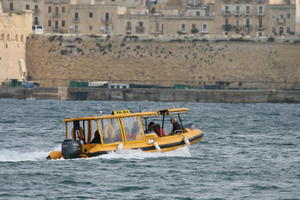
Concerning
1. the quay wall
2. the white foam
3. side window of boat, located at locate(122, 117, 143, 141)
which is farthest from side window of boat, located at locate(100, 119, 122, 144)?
the quay wall

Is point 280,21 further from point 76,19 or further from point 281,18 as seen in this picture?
point 76,19

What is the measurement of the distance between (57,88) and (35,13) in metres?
A: 23.4

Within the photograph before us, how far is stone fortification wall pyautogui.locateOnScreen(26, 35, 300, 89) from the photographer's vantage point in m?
90.9

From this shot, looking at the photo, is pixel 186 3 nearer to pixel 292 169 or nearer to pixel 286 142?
pixel 286 142

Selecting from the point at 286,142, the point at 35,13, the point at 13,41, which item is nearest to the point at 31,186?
the point at 286,142

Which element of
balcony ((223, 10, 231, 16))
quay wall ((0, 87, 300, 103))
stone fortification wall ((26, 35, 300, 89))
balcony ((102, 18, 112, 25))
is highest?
balcony ((223, 10, 231, 16))

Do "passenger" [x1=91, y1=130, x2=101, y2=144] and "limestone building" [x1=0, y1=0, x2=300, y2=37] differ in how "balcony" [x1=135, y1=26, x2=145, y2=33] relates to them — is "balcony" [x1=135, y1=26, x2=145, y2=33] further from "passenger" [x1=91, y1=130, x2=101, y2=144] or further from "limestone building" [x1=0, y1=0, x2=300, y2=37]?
"passenger" [x1=91, y1=130, x2=101, y2=144]

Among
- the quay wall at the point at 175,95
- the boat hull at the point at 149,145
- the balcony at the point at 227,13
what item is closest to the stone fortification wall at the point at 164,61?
the quay wall at the point at 175,95

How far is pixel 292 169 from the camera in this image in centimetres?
3534

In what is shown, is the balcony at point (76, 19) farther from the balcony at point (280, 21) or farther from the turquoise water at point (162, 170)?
the turquoise water at point (162, 170)

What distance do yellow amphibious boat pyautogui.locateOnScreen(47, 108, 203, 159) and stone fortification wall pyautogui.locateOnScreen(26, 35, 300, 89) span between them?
53433mm

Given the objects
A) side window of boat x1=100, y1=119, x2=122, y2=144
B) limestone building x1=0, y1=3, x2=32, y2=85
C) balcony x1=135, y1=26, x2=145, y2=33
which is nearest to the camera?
side window of boat x1=100, y1=119, x2=122, y2=144

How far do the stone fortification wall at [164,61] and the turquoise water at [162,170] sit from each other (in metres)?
40.1

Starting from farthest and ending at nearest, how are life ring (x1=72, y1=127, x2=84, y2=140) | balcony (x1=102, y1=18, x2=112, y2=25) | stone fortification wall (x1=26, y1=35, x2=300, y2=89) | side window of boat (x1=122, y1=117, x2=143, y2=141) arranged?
1. balcony (x1=102, y1=18, x2=112, y2=25)
2. stone fortification wall (x1=26, y1=35, x2=300, y2=89)
3. side window of boat (x1=122, y1=117, x2=143, y2=141)
4. life ring (x1=72, y1=127, x2=84, y2=140)
